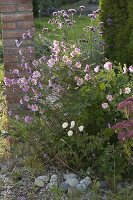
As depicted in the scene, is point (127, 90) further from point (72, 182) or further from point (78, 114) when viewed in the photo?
point (72, 182)

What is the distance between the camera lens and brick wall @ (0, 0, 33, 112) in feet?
15.3

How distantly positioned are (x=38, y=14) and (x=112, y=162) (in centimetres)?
Answer: 1356

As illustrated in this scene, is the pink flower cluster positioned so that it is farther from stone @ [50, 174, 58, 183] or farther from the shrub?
stone @ [50, 174, 58, 183]

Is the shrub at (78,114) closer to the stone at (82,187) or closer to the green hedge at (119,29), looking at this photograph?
the stone at (82,187)

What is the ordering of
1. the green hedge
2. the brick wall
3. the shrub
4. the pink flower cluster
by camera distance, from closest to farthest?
the pink flower cluster < the shrub < the brick wall < the green hedge

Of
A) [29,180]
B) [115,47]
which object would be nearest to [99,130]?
[29,180]

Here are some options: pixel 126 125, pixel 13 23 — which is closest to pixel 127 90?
pixel 126 125

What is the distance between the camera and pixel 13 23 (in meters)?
4.70

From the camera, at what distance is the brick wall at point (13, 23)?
15.3 feet

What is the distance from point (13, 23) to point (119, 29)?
6.25 feet

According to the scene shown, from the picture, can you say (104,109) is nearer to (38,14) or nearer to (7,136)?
(7,136)

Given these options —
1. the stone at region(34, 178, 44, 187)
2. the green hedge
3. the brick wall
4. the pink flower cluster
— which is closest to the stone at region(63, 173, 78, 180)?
the stone at region(34, 178, 44, 187)

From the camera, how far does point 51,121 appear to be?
4.03 m

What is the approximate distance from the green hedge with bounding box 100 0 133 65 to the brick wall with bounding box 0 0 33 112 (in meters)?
1.68
